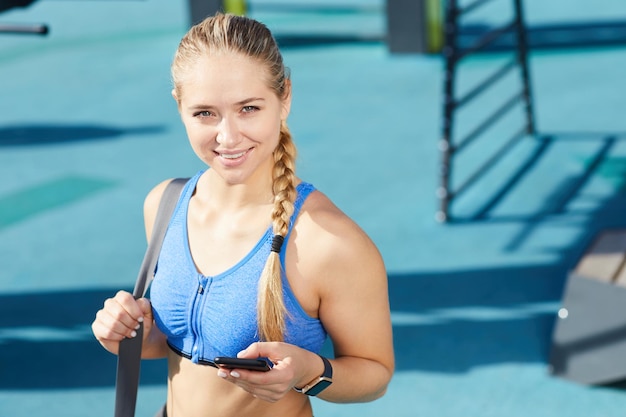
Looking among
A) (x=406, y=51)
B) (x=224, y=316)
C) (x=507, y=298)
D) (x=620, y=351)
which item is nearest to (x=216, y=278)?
(x=224, y=316)

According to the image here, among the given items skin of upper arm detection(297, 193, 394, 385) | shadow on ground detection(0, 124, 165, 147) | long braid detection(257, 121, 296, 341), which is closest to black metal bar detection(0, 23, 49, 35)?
long braid detection(257, 121, 296, 341)

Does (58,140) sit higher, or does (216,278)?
(216,278)

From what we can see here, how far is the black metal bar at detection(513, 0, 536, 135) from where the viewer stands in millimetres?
7094

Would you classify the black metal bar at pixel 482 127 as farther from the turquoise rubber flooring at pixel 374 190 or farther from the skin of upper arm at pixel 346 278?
the skin of upper arm at pixel 346 278

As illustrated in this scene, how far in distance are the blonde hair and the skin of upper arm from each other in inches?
2.3

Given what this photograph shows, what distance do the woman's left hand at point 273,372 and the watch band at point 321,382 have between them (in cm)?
6

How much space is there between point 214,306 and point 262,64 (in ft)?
1.72

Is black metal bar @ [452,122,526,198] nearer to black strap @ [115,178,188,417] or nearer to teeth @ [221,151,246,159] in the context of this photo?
black strap @ [115,178,188,417]

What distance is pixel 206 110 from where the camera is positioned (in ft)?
6.71

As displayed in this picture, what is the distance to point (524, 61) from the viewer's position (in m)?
7.41

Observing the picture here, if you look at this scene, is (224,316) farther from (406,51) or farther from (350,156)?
(406,51)

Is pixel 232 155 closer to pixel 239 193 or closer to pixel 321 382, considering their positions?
pixel 239 193

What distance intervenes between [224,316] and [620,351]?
272cm

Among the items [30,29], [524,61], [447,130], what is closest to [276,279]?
[30,29]
